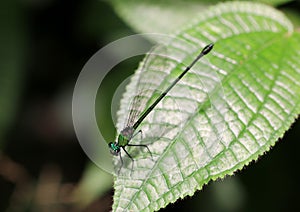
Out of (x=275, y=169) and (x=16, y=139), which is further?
(x=16, y=139)

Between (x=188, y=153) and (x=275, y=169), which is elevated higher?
(x=275, y=169)

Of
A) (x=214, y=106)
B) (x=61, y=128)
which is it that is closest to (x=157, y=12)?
(x=61, y=128)

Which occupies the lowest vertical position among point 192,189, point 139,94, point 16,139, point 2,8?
point 192,189

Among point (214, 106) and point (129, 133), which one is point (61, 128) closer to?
point (129, 133)

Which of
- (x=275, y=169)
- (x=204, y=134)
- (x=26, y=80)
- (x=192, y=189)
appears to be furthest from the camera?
(x=26, y=80)

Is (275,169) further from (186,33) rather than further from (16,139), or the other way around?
(16,139)

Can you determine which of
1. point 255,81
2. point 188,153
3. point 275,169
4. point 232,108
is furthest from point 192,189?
point 275,169

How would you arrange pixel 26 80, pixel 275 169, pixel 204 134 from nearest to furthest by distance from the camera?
pixel 204 134 → pixel 275 169 → pixel 26 80

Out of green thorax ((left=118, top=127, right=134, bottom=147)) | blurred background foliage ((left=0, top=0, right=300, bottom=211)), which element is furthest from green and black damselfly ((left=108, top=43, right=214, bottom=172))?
blurred background foliage ((left=0, top=0, right=300, bottom=211))
